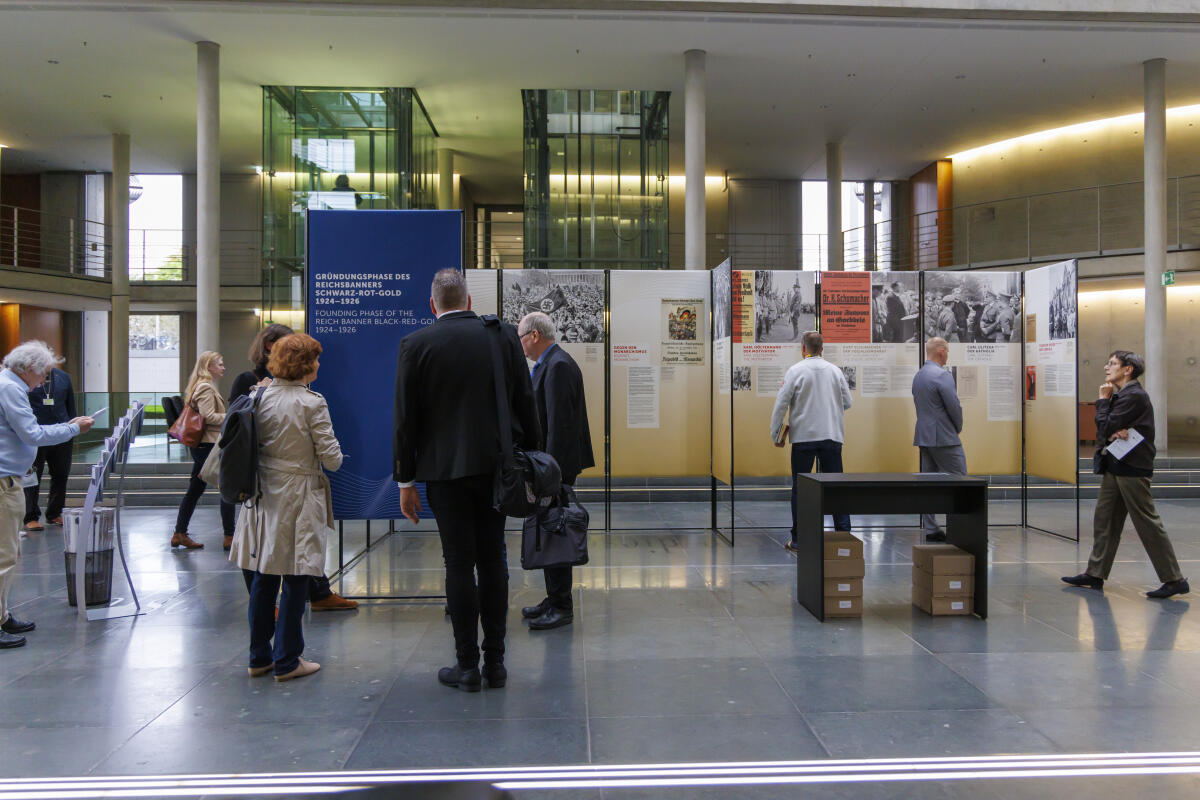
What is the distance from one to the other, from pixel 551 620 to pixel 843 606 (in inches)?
67.1

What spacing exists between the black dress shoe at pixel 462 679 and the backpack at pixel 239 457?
47.0 inches

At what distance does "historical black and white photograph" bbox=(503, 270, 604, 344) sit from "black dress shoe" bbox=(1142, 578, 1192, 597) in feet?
15.3

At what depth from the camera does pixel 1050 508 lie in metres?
8.84

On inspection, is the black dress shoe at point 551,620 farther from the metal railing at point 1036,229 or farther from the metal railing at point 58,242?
the metal railing at point 58,242

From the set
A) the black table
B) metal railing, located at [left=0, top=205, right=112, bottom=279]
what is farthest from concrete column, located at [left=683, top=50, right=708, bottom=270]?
metal railing, located at [left=0, top=205, right=112, bottom=279]

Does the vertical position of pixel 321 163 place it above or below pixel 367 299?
above

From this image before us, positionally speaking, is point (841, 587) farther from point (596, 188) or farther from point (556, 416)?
point (596, 188)

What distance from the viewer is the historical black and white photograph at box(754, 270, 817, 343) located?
750cm

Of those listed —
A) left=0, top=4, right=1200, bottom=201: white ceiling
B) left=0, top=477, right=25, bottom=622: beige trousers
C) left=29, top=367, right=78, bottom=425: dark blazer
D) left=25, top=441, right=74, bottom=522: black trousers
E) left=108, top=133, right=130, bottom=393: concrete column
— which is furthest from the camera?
left=108, top=133, right=130, bottom=393: concrete column

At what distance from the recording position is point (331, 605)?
4863mm

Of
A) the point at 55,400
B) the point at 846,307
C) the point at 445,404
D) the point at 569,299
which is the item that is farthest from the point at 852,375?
the point at 55,400

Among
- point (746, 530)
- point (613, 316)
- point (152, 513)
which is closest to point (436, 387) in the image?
point (613, 316)

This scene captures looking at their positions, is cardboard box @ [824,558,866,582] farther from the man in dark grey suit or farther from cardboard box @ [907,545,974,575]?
the man in dark grey suit

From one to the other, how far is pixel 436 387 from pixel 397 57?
10.8 metres
